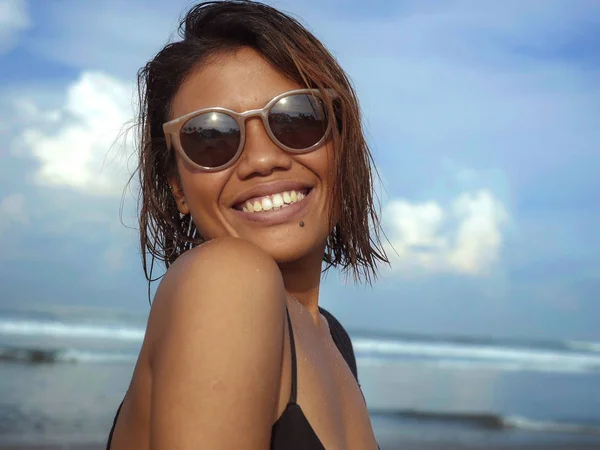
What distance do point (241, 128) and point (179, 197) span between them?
526mm

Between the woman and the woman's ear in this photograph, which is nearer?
the woman

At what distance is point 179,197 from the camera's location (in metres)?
2.40

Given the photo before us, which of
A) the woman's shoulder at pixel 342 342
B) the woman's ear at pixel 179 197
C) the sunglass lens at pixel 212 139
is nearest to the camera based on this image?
the sunglass lens at pixel 212 139

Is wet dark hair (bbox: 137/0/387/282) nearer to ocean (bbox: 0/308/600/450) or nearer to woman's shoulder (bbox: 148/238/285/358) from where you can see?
woman's shoulder (bbox: 148/238/285/358)

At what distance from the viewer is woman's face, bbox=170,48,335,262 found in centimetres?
200

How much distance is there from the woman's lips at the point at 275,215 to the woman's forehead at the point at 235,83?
29 cm

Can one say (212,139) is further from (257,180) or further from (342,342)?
(342,342)

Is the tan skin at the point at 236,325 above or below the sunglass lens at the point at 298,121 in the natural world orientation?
below

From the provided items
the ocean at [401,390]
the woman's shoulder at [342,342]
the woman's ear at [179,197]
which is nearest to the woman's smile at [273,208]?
the woman's ear at [179,197]

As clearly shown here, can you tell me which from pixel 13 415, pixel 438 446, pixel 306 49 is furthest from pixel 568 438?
pixel 306 49

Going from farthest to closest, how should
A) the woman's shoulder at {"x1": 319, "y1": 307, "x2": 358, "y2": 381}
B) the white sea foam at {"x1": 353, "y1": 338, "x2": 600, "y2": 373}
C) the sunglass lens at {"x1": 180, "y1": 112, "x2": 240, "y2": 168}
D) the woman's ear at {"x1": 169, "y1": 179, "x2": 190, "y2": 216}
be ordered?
the white sea foam at {"x1": 353, "y1": 338, "x2": 600, "y2": 373} → the woman's shoulder at {"x1": 319, "y1": 307, "x2": 358, "y2": 381} → the woman's ear at {"x1": 169, "y1": 179, "x2": 190, "y2": 216} → the sunglass lens at {"x1": 180, "y1": 112, "x2": 240, "y2": 168}

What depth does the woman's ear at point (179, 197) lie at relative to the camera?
239cm

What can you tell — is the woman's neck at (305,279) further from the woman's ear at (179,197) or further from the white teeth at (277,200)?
the woman's ear at (179,197)

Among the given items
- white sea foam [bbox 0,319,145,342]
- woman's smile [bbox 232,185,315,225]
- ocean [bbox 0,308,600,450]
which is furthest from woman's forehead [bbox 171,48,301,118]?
white sea foam [bbox 0,319,145,342]
